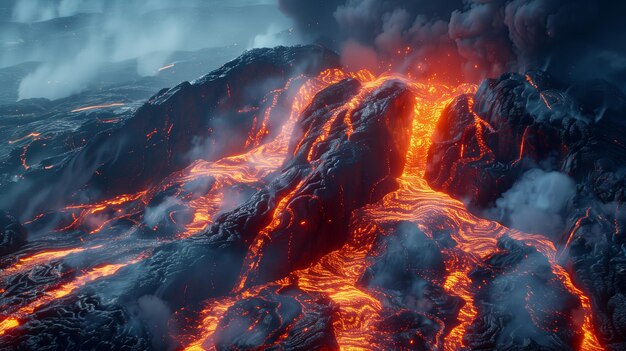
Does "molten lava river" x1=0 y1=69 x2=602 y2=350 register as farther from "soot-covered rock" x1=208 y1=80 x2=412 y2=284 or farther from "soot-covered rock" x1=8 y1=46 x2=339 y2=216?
"soot-covered rock" x1=8 y1=46 x2=339 y2=216

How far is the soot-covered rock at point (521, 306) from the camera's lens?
A: 631 centimetres

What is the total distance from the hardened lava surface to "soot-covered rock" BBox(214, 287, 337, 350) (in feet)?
0.11

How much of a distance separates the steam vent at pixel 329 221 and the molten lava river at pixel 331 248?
0.16ft

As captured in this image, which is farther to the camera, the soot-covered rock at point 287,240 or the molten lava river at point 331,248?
the molten lava river at point 331,248

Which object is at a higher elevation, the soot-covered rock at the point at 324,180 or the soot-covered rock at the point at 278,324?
the soot-covered rock at the point at 324,180

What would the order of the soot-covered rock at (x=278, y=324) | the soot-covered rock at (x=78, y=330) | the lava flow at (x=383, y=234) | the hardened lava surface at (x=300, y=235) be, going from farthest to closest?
the lava flow at (x=383, y=234) < the hardened lava surface at (x=300, y=235) < the soot-covered rock at (x=278, y=324) < the soot-covered rock at (x=78, y=330)

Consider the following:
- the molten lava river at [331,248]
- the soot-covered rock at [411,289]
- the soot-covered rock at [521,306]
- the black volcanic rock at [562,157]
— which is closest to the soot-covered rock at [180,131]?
the molten lava river at [331,248]

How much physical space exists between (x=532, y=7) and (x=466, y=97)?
357cm

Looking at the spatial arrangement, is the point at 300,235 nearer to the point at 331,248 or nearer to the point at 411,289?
the point at 331,248

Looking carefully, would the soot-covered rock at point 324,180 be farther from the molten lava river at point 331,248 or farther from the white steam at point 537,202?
the white steam at point 537,202

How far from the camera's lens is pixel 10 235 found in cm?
979

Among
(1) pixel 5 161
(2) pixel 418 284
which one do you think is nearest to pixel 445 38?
(2) pixel 418 284

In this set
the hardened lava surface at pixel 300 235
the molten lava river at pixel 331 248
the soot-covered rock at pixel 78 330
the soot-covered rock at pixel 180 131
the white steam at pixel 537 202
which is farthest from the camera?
the soot-covered rock at pixel 180 131

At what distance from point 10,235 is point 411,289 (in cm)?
968
